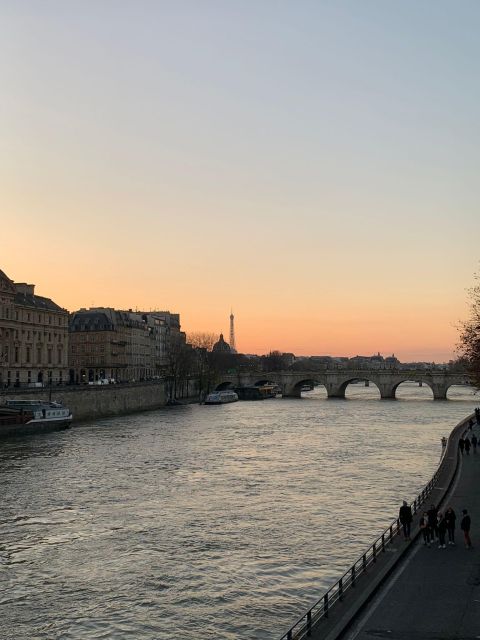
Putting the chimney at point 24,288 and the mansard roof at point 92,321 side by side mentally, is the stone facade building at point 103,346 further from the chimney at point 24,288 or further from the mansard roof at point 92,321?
the chimney at point 24,288

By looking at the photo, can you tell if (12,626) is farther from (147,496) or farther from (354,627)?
(147,496)

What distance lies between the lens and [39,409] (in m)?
74.4

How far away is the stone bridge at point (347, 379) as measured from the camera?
476ft

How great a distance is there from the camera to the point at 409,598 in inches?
779

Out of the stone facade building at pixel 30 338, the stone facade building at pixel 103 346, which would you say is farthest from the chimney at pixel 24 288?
the stone facade building at pixel 103 346

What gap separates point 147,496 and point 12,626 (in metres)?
18.6

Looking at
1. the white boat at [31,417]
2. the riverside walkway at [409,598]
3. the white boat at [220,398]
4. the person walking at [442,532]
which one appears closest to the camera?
the riverside walkway at [409,598]

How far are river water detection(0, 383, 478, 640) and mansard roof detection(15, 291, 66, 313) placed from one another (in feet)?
126

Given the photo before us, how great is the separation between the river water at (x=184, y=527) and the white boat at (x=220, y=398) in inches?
2614

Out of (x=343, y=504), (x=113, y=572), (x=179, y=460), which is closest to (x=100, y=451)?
(x=179, y=460)

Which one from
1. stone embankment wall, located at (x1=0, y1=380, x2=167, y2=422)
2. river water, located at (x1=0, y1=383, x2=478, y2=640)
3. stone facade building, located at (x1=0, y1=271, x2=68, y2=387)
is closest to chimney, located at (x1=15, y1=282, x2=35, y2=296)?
stone facade building, located at (x1=0, y1=271, x2=68, y2=387)

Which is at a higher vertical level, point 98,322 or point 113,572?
point 98,322

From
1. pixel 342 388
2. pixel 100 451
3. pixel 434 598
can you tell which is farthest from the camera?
pixel 342 388

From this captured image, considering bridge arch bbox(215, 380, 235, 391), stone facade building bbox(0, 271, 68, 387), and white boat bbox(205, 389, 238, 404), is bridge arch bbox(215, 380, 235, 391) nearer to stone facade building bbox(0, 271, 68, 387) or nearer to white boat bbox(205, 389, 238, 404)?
white boat bbox(205, 389, 238, 404)
